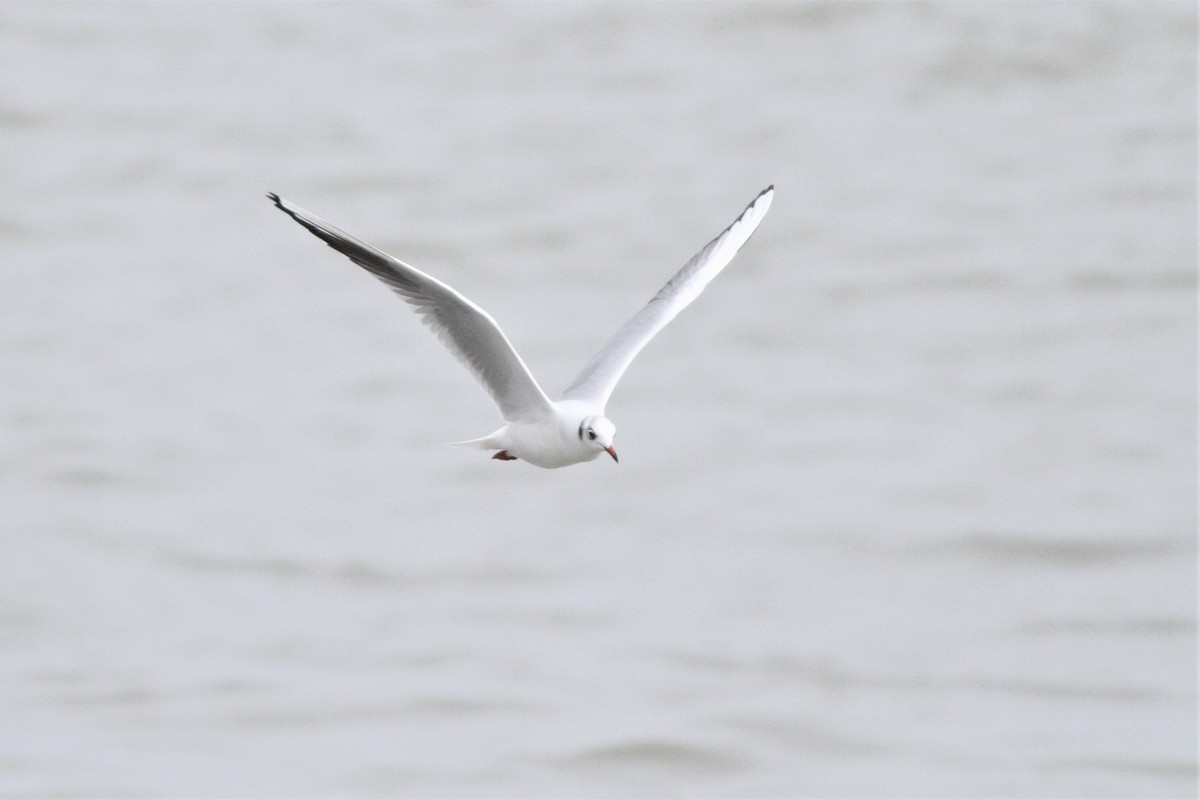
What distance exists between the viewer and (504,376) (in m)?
6.58

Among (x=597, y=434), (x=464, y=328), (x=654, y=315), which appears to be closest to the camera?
(x=597, y=434)

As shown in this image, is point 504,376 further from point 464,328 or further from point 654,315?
point 654,315

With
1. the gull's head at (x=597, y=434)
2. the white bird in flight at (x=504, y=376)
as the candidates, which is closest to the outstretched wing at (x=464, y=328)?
the white bird in flight at (x=504, y=376)

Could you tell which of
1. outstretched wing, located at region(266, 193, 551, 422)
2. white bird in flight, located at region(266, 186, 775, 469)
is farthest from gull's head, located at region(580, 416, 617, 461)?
outstretched wing, located at region(266, 193, 551, 422)

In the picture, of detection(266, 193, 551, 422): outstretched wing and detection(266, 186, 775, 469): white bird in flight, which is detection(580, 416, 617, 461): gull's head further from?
detection(266, 193, 551, 422): outstretched wing

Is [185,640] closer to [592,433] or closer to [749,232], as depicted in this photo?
[749,232]

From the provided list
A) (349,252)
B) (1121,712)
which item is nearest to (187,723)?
(1121,712)

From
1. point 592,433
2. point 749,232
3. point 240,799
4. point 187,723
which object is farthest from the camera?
point 187,723

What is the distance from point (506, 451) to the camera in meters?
6.54

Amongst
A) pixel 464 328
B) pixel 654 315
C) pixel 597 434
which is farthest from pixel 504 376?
pixel 654 315

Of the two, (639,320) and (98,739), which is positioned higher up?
(639,320)

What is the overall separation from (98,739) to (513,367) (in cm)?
666

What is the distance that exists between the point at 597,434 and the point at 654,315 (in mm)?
1246

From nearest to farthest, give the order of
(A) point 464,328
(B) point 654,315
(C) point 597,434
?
(C) point 597,434
(A) point 464,328
(B) point 654,315
